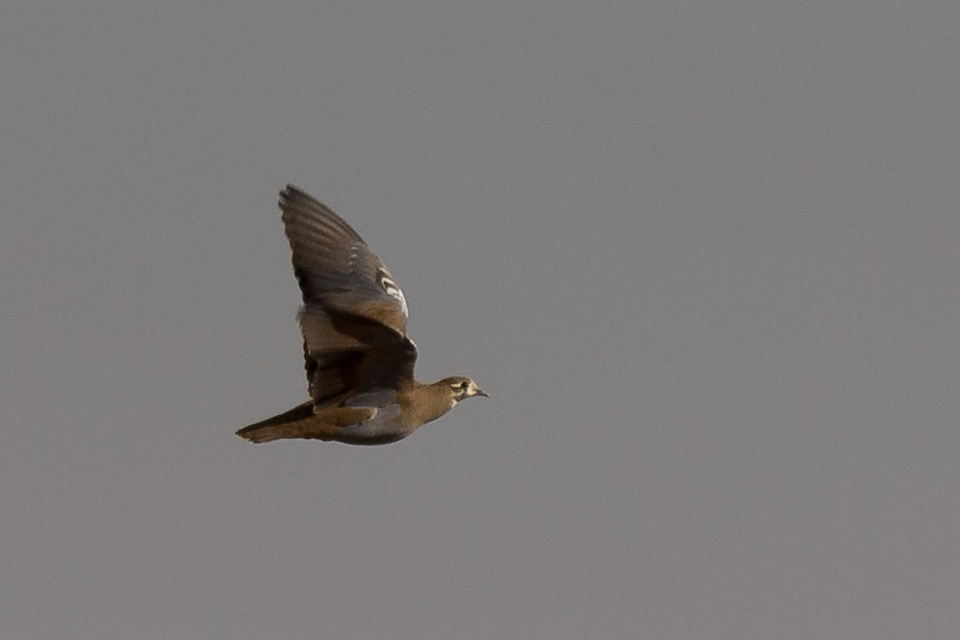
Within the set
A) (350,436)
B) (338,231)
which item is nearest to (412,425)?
(350,436)

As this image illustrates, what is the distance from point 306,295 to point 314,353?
719 mm

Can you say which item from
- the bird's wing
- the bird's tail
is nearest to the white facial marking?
the bird's wing

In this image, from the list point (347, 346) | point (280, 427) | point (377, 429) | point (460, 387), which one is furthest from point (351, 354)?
point (460, 387)

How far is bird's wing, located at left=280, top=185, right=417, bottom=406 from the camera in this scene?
21797mm

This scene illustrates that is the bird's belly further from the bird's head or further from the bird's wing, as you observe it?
the bird's head

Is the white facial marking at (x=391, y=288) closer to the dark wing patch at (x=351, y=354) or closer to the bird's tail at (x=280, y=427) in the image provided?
the dark wing patch at (x=351, y=354)

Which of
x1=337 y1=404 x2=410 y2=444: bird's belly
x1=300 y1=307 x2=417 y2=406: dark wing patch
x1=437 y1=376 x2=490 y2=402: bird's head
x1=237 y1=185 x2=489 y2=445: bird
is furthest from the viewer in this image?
x1=437 y1=376 x2=490 y2=402: bird's head

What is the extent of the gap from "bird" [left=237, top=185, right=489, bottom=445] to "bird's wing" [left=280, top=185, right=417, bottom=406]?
0.01 m

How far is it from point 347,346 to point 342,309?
0.45m

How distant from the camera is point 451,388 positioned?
936 inches

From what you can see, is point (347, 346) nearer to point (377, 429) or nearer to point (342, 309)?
point (342, 309)

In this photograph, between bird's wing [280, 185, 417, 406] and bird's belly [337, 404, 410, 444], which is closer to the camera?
bird's wing [280, 185, 417, 406]

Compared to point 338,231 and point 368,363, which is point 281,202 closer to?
point 338,231

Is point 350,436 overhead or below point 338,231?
below
